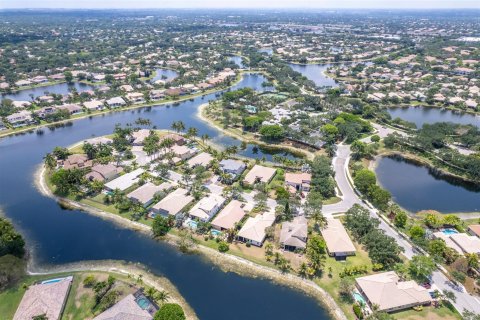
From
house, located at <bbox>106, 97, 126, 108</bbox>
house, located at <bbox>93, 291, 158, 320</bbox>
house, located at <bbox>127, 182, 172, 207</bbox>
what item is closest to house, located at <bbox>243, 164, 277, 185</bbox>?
house, located at <bbox>127, 182, 172, 207</bbox>

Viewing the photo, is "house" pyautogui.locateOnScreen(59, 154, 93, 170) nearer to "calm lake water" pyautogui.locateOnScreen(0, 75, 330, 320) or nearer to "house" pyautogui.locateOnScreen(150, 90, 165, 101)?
"calm lake water" pyautogui.locateOnScreen(0, 75, 330, 320)

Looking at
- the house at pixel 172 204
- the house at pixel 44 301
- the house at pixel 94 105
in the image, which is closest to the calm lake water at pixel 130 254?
the house at pixel 172 204

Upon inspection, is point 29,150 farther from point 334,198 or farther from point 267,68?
point 267,68

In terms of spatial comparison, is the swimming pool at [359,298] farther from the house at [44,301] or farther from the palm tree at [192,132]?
the palm tree at [192,132]

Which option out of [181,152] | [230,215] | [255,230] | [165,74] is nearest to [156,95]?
[165,74]

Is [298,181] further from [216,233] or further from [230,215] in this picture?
[216,233]
